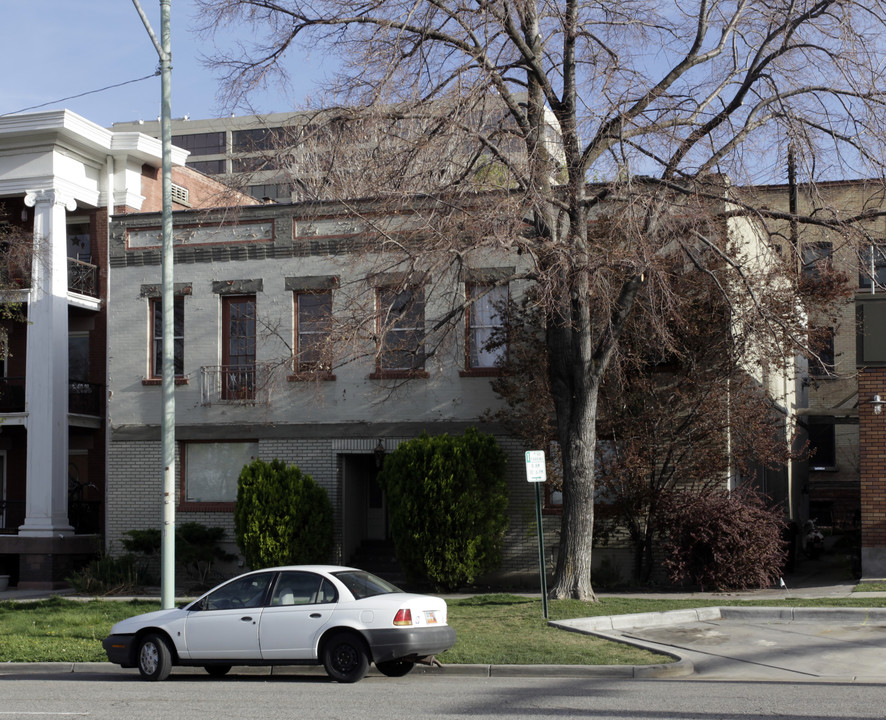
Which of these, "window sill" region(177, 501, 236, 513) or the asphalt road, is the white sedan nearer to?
the asphalt road

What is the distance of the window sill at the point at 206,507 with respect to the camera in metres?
23.8

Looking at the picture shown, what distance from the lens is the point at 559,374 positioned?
1750cm

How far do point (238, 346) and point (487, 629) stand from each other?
1109cm

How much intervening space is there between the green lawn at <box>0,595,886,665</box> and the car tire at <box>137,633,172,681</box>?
169 centimetres

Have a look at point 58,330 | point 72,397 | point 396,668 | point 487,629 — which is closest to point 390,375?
point 58,330

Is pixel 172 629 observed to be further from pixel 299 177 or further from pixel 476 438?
pixel 476 438

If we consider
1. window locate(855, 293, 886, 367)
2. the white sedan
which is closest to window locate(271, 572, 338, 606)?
the white sedan

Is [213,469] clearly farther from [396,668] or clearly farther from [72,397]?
[396,668]

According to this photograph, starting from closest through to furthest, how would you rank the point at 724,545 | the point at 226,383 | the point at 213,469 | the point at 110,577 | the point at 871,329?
the point at 724,545, the point at 871,329, the point at 110,577, the point at 226,383, the point at 213,469

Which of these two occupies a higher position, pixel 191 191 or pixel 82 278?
pixel 191 191

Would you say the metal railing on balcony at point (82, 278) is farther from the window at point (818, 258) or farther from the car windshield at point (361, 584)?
the window at point (818, 258)

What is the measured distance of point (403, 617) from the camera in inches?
471

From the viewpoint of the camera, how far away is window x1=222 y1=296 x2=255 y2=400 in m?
23.8

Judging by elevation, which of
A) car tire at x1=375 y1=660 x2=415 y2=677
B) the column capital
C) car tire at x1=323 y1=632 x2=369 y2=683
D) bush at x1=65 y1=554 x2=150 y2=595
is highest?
the column capital
